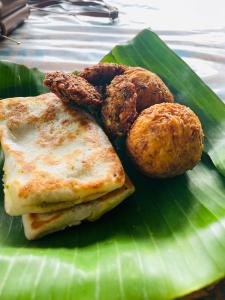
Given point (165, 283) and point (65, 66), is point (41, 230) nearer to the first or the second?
point (165, 283)

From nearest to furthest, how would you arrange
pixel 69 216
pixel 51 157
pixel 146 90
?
pixel 69 216, pixel 51 157, pixel 146 90

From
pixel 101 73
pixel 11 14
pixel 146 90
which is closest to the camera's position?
pixel 146 90

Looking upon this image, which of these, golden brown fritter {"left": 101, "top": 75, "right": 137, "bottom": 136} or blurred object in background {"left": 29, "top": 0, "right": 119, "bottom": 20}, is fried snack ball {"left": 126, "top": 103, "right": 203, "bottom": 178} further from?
blurred object in background {"left": 29, "top": 0, "right": 119, "bottom": 20}

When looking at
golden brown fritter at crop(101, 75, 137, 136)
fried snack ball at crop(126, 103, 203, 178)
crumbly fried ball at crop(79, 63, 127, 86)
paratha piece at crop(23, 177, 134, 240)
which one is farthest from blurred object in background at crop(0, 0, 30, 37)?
paratha piece at crop(23, 177, 134, 240)

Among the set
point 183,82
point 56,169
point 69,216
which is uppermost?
point 183,82

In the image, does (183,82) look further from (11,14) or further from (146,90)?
(11,14)

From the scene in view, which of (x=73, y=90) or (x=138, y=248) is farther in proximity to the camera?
(x=73, y=90)

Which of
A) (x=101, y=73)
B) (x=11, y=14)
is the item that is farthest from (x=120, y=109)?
(x=11, y=14)
